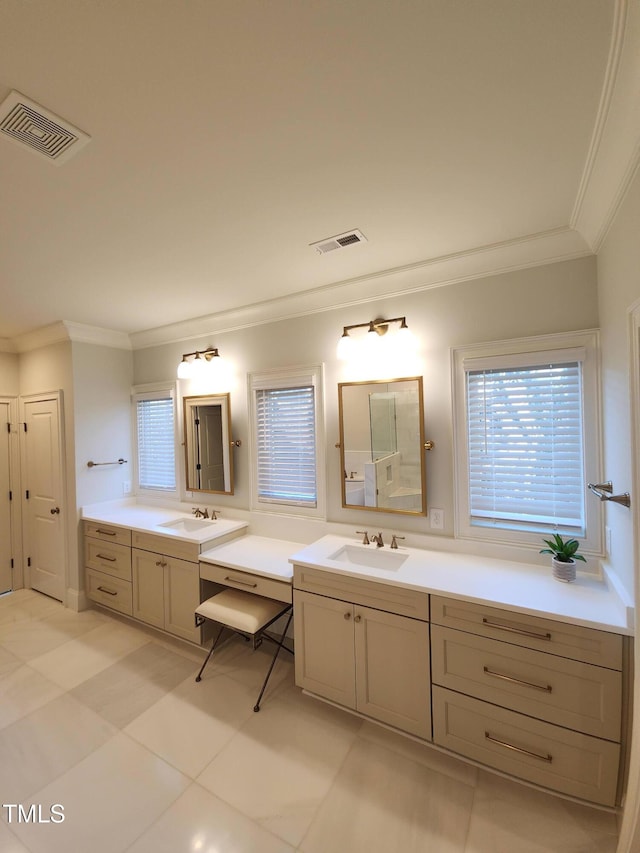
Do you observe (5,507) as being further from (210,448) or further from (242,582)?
(242,582)

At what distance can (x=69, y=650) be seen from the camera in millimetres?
2648

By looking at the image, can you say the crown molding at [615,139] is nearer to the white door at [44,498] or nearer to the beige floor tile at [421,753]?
the beige floor tile at [421,753]

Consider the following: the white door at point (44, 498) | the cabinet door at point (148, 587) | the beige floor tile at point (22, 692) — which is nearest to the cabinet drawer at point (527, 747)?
the cabinet door at point (148, 587)

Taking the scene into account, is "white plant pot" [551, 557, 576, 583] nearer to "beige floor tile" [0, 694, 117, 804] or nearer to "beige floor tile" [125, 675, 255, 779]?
"beige floor tile" [125, 675, 255, 779]

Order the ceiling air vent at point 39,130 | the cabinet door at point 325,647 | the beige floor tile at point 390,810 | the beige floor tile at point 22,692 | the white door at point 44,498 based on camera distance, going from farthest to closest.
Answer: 1. the white door at point 44,498
2. the beige floor tile at point 22,692
3. the cabinet door at point 325,647
4. the beige floor tile at point 390,810
5. the ceiling air vent at point 39,130

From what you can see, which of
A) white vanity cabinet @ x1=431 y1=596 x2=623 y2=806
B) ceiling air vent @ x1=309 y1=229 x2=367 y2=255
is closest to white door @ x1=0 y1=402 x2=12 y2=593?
ceiling air vent @ x1=309 y1=229 x2=367 y2=255

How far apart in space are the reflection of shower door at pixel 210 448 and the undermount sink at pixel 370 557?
1.31 meters

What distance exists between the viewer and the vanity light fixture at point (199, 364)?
10.1 feet

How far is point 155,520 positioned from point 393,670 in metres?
2.28

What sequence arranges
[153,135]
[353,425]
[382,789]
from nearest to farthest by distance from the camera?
[153,135] < [382,789] < [353,425]

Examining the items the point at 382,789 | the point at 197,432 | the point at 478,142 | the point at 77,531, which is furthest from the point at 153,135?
the point at 77,531

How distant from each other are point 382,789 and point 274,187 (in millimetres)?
2668

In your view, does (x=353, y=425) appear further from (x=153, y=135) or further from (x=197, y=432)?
(x=153, y=135)

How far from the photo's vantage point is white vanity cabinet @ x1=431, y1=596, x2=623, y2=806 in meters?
1.39
